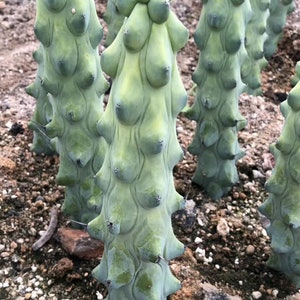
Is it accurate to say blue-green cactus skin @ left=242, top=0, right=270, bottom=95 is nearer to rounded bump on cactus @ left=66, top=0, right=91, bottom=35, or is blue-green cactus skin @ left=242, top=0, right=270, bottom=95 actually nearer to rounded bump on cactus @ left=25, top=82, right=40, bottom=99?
rounded bump on cactus @ left=25, top=82, right=40, bottom=99

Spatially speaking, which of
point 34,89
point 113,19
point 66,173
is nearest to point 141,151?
point 66,173

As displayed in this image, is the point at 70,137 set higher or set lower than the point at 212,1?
lower

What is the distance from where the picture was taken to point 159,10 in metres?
1.32

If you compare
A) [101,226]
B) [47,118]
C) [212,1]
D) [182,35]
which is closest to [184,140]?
[47,118]

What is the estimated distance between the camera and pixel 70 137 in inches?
76.3

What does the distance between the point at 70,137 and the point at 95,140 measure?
3.3 inches

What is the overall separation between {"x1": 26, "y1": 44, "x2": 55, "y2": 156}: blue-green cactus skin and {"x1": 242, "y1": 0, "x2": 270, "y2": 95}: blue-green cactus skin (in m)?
0.93

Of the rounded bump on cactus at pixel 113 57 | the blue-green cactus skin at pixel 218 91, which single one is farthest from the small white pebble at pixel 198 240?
the rounded bump on cactus at pixel 113 57

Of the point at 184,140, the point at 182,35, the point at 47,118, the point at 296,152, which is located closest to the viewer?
the point at 182,35

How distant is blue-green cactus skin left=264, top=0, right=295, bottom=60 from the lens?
3.02 m

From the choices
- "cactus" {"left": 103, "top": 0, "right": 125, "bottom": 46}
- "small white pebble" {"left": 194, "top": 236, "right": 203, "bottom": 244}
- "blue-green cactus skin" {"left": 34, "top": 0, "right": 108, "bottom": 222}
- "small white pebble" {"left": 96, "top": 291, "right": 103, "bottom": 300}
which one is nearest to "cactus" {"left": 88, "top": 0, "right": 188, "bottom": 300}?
"small white pebble" {"left": 96, "top": 291, "right": 103, "bottom": 300}

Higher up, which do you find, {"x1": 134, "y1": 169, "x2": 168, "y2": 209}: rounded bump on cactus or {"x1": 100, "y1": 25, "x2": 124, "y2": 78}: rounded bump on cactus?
{"x1": 100, "y1": 25, "x2": 124, "y2": 78}: rounded bump on cactus

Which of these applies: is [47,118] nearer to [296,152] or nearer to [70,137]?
[70,137]

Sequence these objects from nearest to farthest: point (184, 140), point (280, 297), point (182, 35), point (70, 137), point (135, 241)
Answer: point (182, 35)
point (135, 241)
point (70, 137)
point (280, 297)
point (184, 140)
